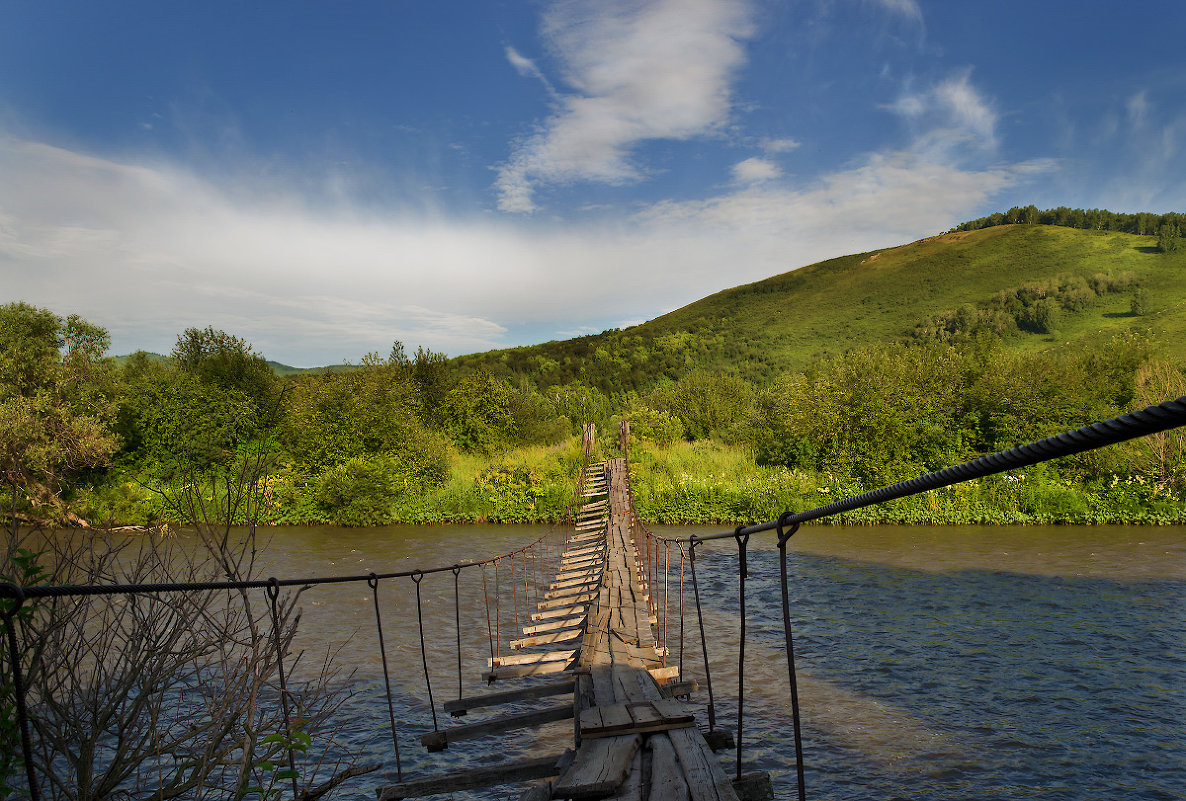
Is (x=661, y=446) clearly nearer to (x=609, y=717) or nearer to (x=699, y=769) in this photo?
(x=609, y=717)

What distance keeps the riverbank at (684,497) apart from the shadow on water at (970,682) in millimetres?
5500

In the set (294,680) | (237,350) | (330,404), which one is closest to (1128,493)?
(294,680)

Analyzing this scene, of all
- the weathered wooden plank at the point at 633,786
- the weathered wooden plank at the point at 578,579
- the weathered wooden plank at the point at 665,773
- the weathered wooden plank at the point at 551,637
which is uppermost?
the weathered wooden plank at the point at 665,773

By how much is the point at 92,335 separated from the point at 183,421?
505cm

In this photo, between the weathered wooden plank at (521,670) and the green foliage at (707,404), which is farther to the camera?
the green foliage at (707,404)

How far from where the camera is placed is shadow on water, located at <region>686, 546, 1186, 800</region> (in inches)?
235

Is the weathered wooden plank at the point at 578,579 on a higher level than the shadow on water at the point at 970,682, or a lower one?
higher

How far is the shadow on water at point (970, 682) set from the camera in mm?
5957

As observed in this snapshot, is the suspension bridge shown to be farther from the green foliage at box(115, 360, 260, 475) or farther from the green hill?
the green hill

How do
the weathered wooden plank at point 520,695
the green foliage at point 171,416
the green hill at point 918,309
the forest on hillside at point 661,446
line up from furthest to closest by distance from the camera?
the green hill at point 918,309 → the green foliage at point 171,416 → the forest on hillside at point 661,446 → the weathered wooden plank at point 520,695

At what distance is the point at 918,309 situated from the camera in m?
63.6

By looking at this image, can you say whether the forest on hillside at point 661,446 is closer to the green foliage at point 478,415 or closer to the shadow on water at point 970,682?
the green foliage at point 478,415

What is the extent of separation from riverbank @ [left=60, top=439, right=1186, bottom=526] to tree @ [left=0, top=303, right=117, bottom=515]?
1.41m

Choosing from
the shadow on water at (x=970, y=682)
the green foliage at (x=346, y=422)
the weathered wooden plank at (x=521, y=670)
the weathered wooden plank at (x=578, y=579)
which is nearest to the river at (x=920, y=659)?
the shadow on water at (x=970, y=682)
